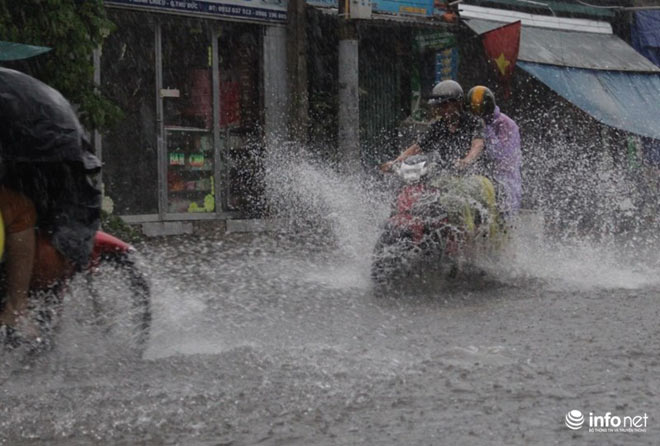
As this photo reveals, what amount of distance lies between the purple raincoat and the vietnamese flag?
282 inches

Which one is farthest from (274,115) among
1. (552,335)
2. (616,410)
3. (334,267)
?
(616,410)

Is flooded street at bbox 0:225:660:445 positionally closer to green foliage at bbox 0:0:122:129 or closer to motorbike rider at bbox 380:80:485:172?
motorbike rider at bbox 380:80:485:172

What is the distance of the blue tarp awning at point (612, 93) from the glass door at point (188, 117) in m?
4.76

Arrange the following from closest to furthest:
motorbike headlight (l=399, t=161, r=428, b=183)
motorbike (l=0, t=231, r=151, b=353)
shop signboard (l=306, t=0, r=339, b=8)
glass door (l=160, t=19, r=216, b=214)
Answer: motorbike (l=0, t=231, r=151, b=353) < motorbike headlight (l=399, t=161, r=428, b=183) < glass door (l=160, t=19, r=216, b=214) < shop signboard (l=306, t=0, r=339, b=8)

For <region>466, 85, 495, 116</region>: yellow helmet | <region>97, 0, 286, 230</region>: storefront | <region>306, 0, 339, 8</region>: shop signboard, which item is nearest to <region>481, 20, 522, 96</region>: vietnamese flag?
<region>306, 0, 339, 8</region>: shop signboard

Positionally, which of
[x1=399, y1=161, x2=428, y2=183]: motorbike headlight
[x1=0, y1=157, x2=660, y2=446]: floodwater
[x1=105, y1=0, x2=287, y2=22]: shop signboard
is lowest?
[x1=0, y1=157, x2=660, y2=446]: floodwater

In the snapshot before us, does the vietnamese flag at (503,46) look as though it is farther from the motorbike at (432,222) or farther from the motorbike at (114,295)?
the motorbike at (114,295)

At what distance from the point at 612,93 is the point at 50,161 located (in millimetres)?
13804

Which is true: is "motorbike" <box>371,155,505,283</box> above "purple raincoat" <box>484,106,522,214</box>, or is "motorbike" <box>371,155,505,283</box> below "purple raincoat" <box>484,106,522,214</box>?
below

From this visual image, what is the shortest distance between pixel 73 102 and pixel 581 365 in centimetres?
701

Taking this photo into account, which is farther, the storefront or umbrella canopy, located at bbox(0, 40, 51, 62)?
the storefront

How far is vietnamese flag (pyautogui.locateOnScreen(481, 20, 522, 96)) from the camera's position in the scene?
15.4 meters

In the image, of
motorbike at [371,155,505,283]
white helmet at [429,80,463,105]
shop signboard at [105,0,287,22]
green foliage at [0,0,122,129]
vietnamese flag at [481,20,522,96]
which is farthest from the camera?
vietnamese flag at [481,20,522,96]

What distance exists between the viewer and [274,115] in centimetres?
1482
